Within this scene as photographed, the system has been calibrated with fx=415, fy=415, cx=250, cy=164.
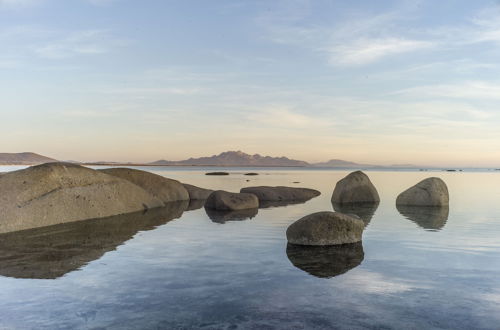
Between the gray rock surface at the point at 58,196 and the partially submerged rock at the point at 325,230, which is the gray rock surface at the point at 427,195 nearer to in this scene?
the partially submerged rock at the point at 325,230

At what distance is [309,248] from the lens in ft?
33.9

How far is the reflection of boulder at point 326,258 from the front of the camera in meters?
8.02

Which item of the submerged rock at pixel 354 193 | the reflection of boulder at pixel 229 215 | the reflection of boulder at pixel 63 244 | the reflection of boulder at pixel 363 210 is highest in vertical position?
the submerged rock at pixel 354 193

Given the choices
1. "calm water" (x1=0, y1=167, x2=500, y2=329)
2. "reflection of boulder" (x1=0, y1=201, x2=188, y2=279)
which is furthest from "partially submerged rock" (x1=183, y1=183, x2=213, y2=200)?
"calm water" (x1=0, y1=167, x2=500, y2=329)

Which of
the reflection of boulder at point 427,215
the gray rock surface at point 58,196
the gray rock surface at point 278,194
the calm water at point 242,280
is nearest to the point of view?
the calm water at point 242,280

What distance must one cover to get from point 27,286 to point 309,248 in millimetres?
6223

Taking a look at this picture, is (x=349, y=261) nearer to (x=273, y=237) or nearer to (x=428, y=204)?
(x=273, y=237)

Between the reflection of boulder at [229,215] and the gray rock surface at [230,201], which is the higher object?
the gray rock surface at [230,201]

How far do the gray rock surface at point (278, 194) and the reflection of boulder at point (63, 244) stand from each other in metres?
9.62

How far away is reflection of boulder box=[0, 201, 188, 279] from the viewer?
7963 mm

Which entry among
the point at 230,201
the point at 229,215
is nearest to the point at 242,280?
the point at 229,215

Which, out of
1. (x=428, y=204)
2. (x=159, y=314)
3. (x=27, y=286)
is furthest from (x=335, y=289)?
(x=428, y=204)

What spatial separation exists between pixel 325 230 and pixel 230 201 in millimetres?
9083

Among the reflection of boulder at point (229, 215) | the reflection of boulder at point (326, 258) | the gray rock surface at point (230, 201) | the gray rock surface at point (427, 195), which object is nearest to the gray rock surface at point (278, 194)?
the gray rock surface at point (230, 201)
